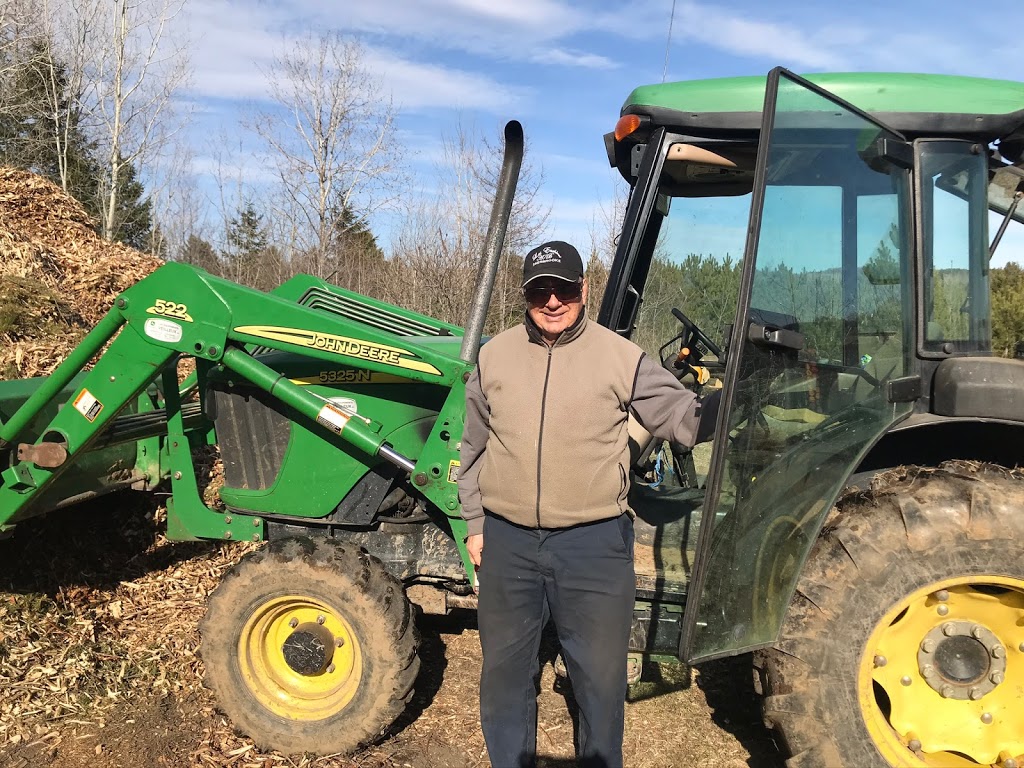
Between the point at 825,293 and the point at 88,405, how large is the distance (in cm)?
278

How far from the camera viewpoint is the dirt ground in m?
3.01

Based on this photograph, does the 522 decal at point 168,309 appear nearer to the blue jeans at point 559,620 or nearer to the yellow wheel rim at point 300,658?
the yellow wheel rim at point 300,658

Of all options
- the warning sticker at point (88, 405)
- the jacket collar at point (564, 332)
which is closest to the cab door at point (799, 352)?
the jacket collar at point (564, 332)

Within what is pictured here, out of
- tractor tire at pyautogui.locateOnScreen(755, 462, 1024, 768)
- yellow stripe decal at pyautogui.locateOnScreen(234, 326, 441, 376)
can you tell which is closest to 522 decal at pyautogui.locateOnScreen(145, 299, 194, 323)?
yellow stripe decal at pyautogui.locateOnScreen(234, 326, 441, 376)

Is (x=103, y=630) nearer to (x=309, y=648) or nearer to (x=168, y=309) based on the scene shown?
(x=309, y=648)

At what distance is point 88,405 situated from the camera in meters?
3.07

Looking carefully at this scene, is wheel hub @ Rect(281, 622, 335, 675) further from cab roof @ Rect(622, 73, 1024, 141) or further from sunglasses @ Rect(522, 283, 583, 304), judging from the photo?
cab roof @ Rect(622, 73, 1024, 141)

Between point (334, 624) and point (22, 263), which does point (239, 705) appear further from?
point (22, 263)

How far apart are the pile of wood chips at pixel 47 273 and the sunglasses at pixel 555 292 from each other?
3.79 meters

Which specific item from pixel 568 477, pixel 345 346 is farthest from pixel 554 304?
pixel 345 346

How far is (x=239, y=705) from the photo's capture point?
3.06 m

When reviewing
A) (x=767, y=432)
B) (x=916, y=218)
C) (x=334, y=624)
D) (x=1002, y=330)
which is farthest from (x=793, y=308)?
(x=334, y=624)

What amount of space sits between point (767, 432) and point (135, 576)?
327 centimetres

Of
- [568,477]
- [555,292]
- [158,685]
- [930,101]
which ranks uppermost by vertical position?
[930,101]
